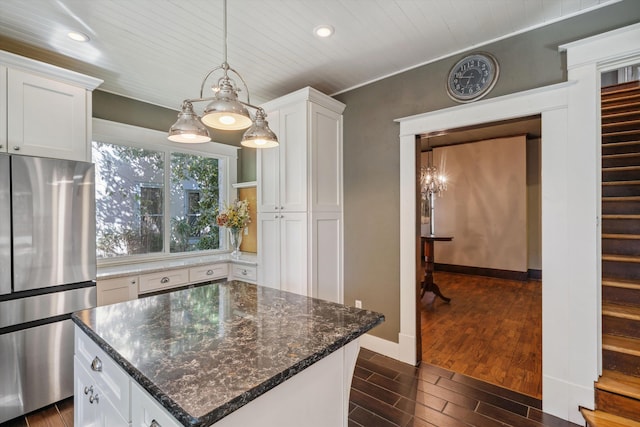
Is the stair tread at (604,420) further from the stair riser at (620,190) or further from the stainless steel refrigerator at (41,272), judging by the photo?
the stainless steel refrigerator at (41,272)

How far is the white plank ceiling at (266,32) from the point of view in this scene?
1898 mm

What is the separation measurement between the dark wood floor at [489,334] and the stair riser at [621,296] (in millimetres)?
819

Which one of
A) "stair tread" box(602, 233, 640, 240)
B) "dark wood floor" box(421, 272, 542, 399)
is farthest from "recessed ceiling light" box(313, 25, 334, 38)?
"dark wood floor" box(421, 272, 542, 399)

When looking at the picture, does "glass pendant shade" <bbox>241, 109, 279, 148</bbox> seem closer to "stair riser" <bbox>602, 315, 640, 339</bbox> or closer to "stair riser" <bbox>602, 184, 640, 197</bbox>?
"stair riser" <bbox>602, 315, 640, 339</bbox>

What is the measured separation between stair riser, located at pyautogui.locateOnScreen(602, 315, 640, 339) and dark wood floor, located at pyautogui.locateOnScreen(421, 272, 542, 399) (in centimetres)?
66

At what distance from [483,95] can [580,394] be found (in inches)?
86.2

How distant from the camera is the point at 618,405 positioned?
182 centimetres

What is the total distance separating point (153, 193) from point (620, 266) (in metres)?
4.59

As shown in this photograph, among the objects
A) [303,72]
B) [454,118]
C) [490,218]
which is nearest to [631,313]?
[454,118]

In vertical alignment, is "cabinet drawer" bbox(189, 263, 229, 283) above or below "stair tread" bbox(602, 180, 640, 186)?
below

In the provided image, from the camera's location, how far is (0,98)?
203cm

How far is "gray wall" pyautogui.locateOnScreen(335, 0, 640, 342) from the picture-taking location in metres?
2.26

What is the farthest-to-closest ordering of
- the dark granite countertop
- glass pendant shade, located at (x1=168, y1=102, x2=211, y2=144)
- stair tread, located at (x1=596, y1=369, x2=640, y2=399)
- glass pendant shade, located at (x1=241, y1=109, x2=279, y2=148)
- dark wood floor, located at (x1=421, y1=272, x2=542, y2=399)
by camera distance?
dark wood floor, located at (x1=421, y1=272, x2=542, y2=399) → stair tread, located at (x1=596, y1=369, x2=640, y2=399) → glass pendant shade, located at (x1=241, y1=109, x2=279, y2=148) → glass pendant shade, located at (x1=168, y1=102, x2=211, y2=144) → the dark granite countertop

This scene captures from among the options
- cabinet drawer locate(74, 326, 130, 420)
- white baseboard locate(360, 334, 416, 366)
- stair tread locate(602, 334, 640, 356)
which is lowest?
white baseboard locate(360, 334, 416, 366)
